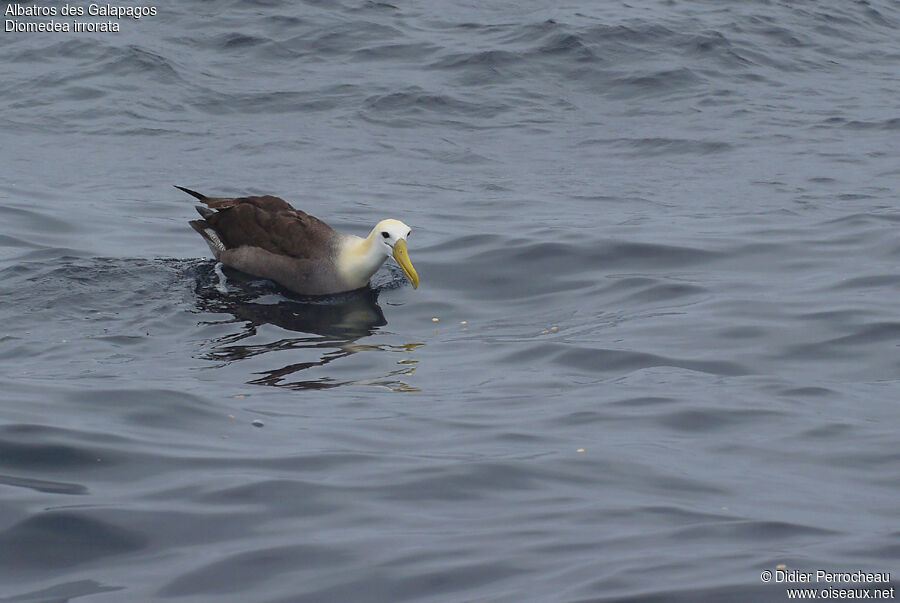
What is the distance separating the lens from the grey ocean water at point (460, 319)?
4879mm

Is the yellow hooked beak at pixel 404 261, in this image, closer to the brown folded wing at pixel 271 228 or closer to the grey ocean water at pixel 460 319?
the grey ocean water at pixel 460 319

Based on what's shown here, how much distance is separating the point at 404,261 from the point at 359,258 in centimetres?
40

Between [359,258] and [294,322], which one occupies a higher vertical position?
[359,258]

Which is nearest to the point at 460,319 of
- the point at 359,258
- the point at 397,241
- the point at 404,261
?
the point at 404,261

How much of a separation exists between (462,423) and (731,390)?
167 centimetres

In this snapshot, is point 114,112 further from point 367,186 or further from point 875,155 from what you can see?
point 875,155

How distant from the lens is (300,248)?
10625 mm

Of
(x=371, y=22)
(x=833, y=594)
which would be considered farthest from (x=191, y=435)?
(x=371, y=22)

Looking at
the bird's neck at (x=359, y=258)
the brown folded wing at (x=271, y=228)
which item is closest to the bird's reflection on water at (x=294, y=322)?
the bird's neck at (x=359, y=258)

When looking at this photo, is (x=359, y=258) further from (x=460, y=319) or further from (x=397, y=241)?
(x=460, y=319)

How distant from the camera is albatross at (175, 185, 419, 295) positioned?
34.5 ft

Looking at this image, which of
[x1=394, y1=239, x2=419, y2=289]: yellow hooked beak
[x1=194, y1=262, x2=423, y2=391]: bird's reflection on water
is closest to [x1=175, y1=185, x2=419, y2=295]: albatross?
[x1=394, y1=239, x2=419, y2=289]: yellow hooked beak

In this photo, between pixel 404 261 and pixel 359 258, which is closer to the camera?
pixel 404 261

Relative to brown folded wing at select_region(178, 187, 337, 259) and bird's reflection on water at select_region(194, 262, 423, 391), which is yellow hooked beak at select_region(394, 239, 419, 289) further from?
brown folded wing at select_region(178, 187, 337, 259)
